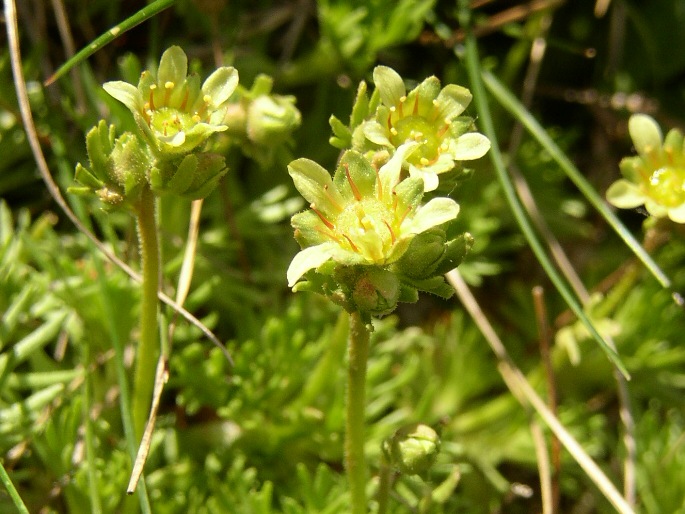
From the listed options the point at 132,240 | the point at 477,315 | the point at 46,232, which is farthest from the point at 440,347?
the point at 46,232

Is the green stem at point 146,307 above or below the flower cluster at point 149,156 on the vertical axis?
below

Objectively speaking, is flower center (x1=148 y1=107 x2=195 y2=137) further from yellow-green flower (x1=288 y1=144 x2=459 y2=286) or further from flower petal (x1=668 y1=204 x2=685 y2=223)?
flower petal (x1=668 y1=204 x2=685 y2=223)

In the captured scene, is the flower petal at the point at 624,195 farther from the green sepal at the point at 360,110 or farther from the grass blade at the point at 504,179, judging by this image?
the green sepal at the point at 360,110

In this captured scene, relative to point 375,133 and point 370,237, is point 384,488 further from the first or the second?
point 375,133

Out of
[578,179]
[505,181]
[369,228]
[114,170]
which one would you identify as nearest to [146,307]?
[114,170]

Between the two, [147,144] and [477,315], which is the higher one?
[147,144]

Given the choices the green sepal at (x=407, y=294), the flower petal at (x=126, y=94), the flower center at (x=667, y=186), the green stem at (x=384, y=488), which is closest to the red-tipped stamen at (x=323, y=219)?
the green sepal at (x=407, y=294)

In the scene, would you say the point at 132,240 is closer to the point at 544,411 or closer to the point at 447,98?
the point at 447,98

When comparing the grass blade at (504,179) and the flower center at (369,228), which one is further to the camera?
the grass blade at (504,179)

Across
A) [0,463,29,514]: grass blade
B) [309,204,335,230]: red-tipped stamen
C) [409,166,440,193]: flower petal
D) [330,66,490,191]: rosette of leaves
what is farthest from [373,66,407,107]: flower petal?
[0,463,29,514]: grass blade
